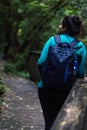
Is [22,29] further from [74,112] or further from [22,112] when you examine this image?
[74,112]

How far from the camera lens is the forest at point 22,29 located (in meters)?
17.4

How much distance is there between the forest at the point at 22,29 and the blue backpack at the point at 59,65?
10.9 meters

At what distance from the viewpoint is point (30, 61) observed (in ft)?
57.7

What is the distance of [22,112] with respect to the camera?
28.7 feet

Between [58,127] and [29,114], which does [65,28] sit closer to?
[58,127]

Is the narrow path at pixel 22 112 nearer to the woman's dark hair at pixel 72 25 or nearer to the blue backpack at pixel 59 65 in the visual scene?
the blue backpack at pixel 59 65

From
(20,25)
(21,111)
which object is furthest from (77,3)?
(20,25)

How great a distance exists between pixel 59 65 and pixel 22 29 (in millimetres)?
16306

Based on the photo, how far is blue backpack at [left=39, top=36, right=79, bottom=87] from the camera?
483cm

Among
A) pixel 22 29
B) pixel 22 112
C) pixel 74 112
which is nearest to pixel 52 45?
pixel 74 112

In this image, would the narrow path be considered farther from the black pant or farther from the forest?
the forest

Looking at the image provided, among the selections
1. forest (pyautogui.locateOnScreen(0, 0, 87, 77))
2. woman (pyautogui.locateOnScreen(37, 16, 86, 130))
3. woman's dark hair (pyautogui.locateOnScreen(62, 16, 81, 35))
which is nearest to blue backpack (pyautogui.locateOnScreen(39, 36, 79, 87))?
woman (pyautogui.locateOnScreen(37, 16, 86, 130))

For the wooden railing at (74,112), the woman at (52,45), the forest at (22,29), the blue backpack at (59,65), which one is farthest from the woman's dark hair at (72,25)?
the forest at (22,29)

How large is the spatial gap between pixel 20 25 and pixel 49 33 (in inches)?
59.1
